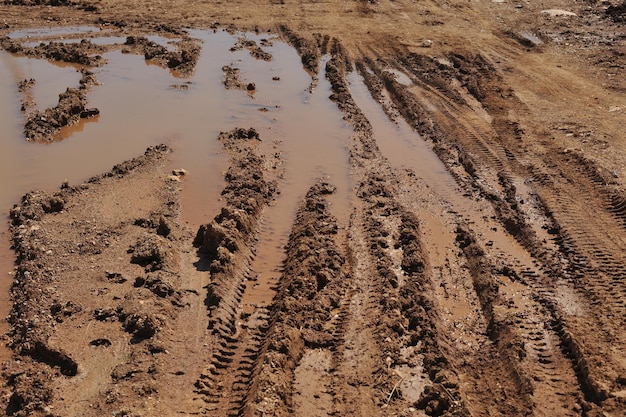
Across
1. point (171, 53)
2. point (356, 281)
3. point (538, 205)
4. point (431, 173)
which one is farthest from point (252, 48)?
point (356, 281)

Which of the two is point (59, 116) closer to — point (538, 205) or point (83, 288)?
point (83, 288)

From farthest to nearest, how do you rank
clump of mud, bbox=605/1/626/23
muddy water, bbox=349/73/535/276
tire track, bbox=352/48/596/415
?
clump of mud, bbox=605/1/626/23 < muddy water, bbox=349/73/535/276 < tire track, bbox=352/48/596/415

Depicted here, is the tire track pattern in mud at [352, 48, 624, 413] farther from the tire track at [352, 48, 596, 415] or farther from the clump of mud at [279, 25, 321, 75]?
the clump of mud at [279, 25, 321, 75]

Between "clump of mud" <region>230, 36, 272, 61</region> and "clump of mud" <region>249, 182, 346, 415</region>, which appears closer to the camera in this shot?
"clump of mud" <region>249, 182, 346, 415</region>

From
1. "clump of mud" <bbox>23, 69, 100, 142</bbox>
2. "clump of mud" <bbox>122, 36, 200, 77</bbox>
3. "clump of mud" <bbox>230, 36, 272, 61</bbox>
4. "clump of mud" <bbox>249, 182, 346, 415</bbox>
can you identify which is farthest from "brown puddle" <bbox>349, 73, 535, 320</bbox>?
"clump of mud" <bbox>23, 69, 100, 142</bbox>

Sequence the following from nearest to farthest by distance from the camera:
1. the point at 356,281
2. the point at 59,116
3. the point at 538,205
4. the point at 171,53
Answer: the point at 356,281
the point at 538,205
the point at 59,116
the point at 171,53

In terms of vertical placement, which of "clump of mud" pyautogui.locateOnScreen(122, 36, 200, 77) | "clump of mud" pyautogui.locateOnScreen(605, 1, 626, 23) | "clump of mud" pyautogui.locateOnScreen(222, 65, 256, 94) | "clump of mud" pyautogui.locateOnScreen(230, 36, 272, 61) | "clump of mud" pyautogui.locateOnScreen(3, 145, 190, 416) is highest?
"clump of mud" pyautogui.locateOnScreen(605, 1, 626, 23)
